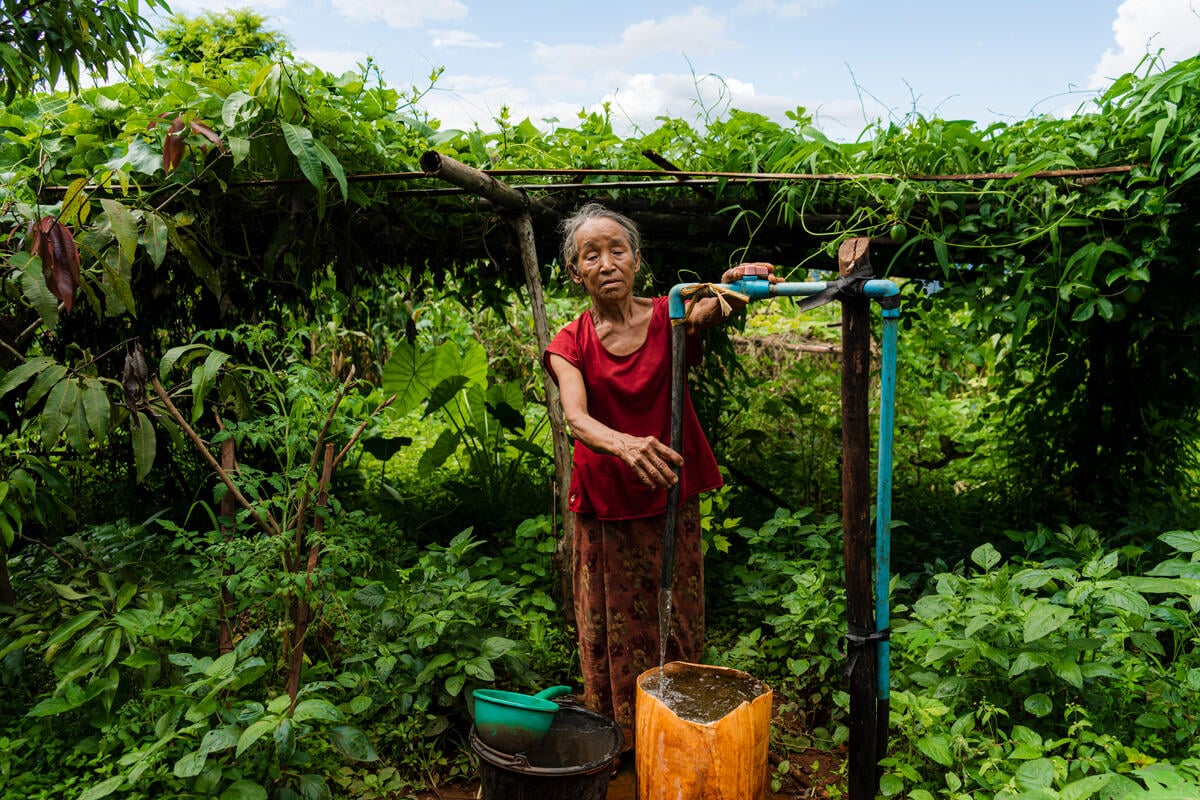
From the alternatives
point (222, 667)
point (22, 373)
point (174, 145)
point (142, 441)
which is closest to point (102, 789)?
point (222, 667)

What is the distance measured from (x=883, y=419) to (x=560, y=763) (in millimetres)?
1259

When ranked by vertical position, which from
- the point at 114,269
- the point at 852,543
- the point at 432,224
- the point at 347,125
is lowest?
the point at 852,543

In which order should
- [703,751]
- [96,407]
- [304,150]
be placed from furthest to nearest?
[304,150] → [96,407] → [703,751]

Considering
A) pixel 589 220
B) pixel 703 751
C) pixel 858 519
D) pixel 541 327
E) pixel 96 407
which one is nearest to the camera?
pixel 703 751

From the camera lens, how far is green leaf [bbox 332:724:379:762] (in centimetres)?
209

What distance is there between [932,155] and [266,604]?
2583 millimetres

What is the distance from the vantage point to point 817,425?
4844 millimetres

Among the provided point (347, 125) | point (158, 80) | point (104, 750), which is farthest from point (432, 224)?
point (104, 750)

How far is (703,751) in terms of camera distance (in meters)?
1.83

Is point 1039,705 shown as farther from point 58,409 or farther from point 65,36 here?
point 65,36

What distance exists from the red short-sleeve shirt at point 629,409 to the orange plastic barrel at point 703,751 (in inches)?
22.7

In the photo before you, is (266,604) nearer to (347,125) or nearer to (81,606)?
(81,606)

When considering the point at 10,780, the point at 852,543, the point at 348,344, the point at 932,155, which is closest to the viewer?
the point at 852,543

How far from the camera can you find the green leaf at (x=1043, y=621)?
187cm
